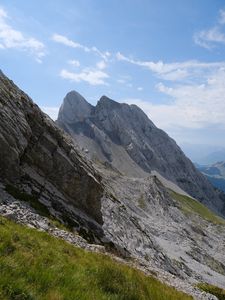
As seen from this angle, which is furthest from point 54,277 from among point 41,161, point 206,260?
point 206,260

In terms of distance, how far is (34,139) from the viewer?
115ft

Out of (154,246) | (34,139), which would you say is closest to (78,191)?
(34,139)

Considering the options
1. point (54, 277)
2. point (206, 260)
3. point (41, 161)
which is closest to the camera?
point (54, 277)

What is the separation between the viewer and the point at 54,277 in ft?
37.1

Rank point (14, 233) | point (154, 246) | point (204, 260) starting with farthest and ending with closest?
point (204, 260), point (154, 246), point (14, 233)

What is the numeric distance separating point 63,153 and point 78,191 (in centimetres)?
389

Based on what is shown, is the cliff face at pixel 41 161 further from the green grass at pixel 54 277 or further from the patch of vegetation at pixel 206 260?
the patch of vegetation at pixel 206 260

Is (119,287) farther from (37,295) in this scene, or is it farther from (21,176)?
(21,176)

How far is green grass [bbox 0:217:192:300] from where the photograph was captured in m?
9.87

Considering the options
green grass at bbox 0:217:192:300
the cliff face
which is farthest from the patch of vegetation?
green grass at bbox 0:217:192:300

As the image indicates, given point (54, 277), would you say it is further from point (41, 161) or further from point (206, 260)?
point (206, 260)

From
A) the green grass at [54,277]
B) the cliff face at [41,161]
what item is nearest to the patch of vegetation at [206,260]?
the cliff face at [41,161]

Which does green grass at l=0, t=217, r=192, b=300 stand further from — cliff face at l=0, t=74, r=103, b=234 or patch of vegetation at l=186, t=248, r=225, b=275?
patch of vegetation at l=186, t=248, r=225, b=275

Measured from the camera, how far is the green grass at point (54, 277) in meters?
9.87
